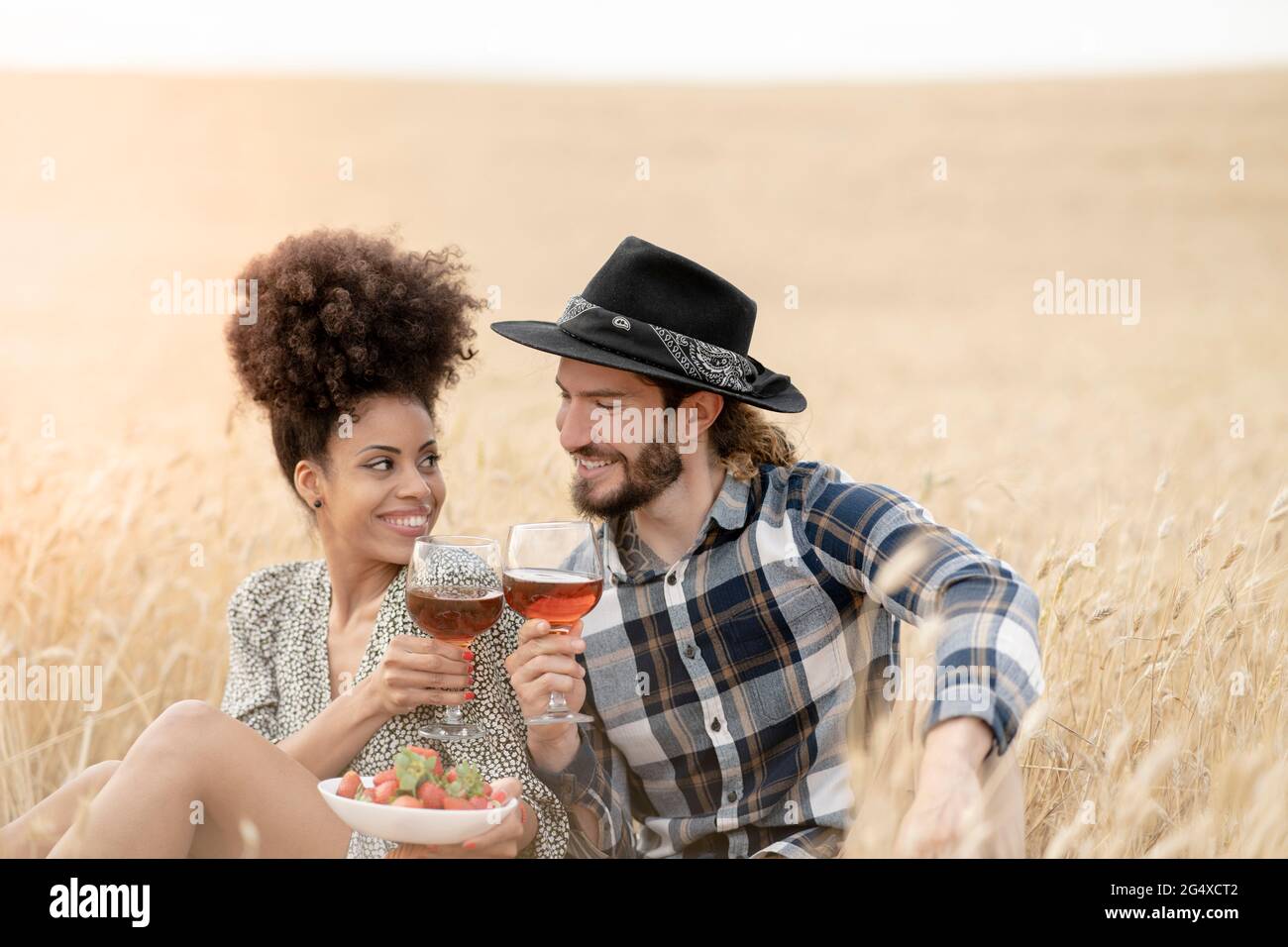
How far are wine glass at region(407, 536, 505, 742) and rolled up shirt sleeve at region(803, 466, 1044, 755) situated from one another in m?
0.78

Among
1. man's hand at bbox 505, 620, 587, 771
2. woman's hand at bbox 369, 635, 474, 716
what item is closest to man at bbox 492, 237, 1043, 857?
man's hand at bbox 505, 620, 587, 771

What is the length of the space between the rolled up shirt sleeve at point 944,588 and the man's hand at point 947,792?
30 millimetres

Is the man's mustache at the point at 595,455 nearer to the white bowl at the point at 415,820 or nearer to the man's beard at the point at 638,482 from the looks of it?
the man's beard at the point at 638,482

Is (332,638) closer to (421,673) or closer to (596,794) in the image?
(421,673)

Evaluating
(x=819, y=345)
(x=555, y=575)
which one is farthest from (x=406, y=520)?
(x=819, y=345)

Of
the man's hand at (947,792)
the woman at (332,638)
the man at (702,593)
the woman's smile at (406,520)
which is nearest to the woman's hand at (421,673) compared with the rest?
the woman at (332,638)

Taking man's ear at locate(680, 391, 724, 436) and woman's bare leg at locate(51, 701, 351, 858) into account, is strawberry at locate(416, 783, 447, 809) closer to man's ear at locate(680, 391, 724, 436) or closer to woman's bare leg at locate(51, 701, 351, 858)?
woman's bare leg at locate(51, 701, 351, 858)

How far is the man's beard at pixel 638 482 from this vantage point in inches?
118

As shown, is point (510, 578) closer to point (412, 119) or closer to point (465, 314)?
point (465, 314)

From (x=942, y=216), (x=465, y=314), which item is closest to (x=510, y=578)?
(x=465, y=314)

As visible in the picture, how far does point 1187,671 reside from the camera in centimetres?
338

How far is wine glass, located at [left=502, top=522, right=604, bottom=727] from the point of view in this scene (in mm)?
2594

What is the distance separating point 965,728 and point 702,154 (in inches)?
797

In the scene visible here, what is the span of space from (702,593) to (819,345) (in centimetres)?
1152
